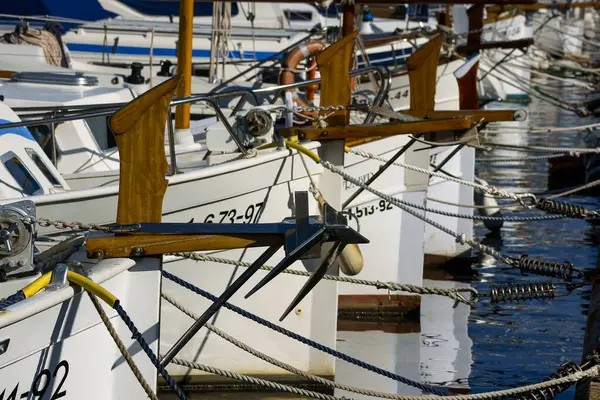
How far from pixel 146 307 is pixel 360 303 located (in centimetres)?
620

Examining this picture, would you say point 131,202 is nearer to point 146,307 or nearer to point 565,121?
point 146,307

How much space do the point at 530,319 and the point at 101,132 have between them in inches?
185

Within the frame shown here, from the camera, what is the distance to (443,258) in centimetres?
1366

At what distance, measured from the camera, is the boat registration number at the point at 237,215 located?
7709 mm

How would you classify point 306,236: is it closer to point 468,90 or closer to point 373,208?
point 373,208

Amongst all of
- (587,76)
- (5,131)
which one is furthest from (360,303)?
(587,76)

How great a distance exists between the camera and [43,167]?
7.75 meters

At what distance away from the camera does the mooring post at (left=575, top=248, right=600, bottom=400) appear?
575 centimetres

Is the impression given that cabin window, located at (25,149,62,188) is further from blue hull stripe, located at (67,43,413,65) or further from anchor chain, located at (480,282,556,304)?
blue hull stripe, located at (67,43,413,65)

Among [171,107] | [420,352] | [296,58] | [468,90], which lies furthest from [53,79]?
[296,58]

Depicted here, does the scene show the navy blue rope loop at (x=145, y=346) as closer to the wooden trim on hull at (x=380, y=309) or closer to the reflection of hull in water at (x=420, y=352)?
the reflection of hull in water at (x=420, y=352)

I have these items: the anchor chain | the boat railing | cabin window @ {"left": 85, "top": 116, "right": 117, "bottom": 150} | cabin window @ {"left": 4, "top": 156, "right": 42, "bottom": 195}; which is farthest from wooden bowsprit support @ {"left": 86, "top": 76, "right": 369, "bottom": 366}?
cabin window @ {"left": 85, "top": 116, "right": 117, "bottom": 150}

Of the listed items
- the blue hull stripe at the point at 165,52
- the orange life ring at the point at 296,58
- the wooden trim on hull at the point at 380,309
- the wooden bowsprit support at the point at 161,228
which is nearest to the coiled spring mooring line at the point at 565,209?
the wooden bowsprit support at the point at 161,228

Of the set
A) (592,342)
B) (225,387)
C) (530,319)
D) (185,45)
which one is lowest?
(530,319)
